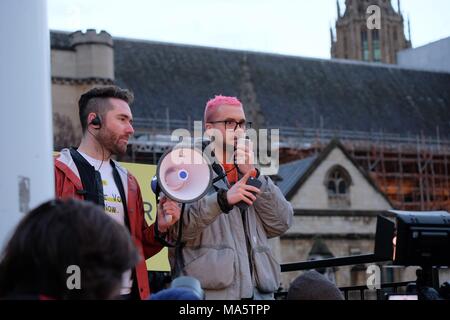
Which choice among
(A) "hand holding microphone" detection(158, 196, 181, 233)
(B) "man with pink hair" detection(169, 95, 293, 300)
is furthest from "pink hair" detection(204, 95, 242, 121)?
(A) "hand holding microphone" detection(158, 196, 181, 233)

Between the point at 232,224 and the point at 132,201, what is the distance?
49 cm

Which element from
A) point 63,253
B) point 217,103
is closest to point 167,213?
point 217,103

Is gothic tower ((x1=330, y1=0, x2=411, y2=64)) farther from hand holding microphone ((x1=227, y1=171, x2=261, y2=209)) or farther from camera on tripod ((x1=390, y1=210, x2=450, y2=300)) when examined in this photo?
camera on tripod ((x1=390, y1=210, x2=450, y2=300))

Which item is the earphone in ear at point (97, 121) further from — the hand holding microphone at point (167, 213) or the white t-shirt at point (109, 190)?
the hand holding microphone at point (167, 213)

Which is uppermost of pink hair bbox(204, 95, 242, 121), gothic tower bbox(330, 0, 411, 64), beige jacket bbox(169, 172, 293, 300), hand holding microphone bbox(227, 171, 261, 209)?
gothic tower bbox(330, 0, 411, 64)

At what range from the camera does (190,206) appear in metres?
4.62

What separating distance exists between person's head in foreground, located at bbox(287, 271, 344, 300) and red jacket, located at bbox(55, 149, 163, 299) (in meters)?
0.74

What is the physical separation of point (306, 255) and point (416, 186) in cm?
1624

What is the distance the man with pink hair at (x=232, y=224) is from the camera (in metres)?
4.54

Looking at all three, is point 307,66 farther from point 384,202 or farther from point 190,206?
point 190,206

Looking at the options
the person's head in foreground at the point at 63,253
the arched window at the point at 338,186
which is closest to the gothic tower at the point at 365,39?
the arched window at the point at 338,186

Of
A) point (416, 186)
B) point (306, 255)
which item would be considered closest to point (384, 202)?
point (306, 255)

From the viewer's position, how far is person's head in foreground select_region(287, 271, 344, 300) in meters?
4.10

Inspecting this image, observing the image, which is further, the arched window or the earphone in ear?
the arched window
